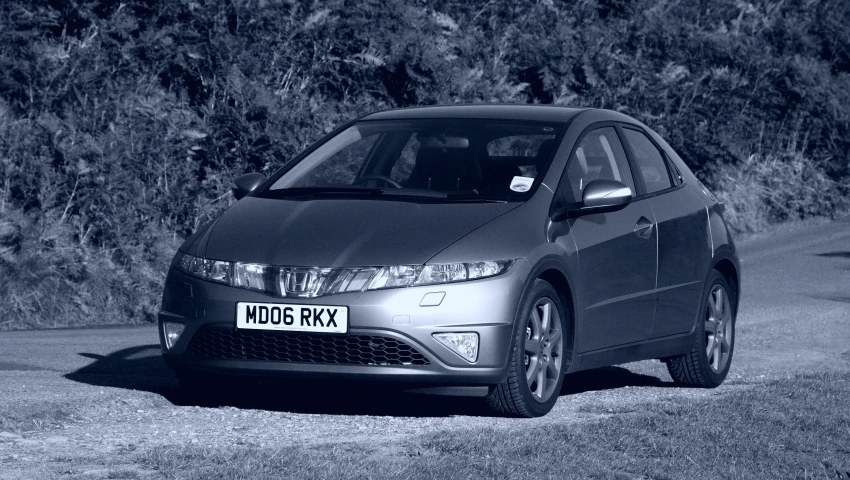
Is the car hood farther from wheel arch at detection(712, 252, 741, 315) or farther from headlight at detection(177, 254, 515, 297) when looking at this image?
wheel arch at detection(712, 252, 741, 315)

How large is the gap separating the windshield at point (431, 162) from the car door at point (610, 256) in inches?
11.0

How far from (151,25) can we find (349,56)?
2.57m

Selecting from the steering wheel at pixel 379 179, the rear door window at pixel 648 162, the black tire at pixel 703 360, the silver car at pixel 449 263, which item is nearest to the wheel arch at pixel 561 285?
the silver car at pixel 449 263

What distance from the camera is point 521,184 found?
24.8ft

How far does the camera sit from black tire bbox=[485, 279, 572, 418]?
23.2 ft

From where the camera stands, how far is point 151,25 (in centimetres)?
1634

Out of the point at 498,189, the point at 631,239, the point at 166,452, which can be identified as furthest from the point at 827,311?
the point at 166,452

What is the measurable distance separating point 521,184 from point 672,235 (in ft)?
4.80

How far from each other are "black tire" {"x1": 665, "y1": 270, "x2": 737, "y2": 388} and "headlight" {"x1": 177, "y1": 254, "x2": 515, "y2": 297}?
243cm

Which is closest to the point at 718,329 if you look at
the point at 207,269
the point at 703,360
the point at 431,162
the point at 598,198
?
the point at 703,360

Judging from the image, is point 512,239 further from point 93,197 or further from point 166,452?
point 93,197

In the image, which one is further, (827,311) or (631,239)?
(827,311)

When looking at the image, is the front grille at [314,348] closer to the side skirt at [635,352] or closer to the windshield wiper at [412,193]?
the windshield wiper at [412,193]

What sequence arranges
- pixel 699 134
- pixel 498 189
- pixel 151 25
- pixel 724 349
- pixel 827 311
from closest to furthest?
pixel 498 189 < pixel 724 349 < pixel 827 311 < pixel 151 25 < pixel 699 134
